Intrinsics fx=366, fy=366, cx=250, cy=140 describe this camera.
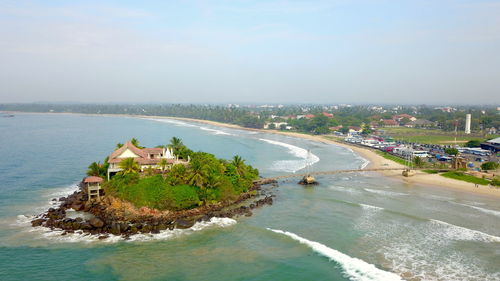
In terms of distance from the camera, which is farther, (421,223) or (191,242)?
(421,223)

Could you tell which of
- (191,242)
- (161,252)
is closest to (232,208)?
(191,242)

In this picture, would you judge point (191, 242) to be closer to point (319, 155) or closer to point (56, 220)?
point (56, 220)

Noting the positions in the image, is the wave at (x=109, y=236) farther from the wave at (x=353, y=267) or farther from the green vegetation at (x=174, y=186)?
the wave at (x=353, y=267)

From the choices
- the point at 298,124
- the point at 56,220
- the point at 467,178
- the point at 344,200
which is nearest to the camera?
the point at 56,220

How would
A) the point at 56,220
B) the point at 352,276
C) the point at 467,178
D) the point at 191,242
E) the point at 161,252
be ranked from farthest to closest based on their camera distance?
1. the point at 467,178
2. the point at 56,220
3. the point at 191,242
4. the point at 161,252
5. the point at 352,276

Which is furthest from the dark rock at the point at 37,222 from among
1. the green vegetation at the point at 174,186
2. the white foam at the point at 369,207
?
the white foam at the point at 369,207

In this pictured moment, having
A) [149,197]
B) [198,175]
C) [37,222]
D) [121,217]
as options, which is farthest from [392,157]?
[37,222]
